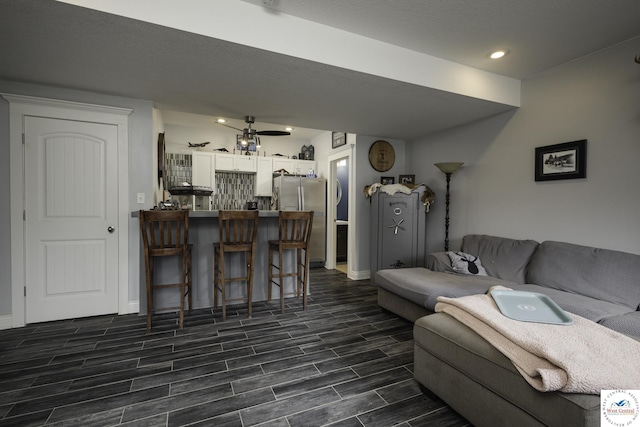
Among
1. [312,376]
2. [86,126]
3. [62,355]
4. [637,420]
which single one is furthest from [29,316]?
[637,420]

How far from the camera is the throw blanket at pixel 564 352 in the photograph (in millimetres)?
1068

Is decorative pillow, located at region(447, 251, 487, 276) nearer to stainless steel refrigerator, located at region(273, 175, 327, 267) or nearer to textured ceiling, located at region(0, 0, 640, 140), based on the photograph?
textured ceiling, located at region(0, 0, 640, 140)

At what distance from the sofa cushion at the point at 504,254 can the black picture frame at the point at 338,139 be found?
8.72 feet

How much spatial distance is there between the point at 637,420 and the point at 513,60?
286 centimetres

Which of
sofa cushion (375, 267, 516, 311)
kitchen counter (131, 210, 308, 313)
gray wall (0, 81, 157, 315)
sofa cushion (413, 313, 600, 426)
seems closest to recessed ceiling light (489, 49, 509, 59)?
sofa cushion (375, 267, 516, 311)

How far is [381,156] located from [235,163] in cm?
282

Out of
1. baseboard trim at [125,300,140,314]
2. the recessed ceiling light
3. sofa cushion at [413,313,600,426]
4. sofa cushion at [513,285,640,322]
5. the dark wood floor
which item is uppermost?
the recessed ceiling light

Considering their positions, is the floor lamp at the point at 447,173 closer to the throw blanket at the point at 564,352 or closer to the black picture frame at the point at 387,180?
the black picture frame at the point at 387,180

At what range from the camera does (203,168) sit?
5.26m

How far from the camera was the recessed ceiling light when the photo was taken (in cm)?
252

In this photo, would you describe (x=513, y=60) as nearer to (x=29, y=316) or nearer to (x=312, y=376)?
(x=312, y=376)

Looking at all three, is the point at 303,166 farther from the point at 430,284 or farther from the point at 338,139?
the point at 430,284

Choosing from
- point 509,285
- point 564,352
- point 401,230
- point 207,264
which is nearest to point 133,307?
point 207,264

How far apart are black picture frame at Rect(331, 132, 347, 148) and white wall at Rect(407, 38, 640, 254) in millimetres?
1734
